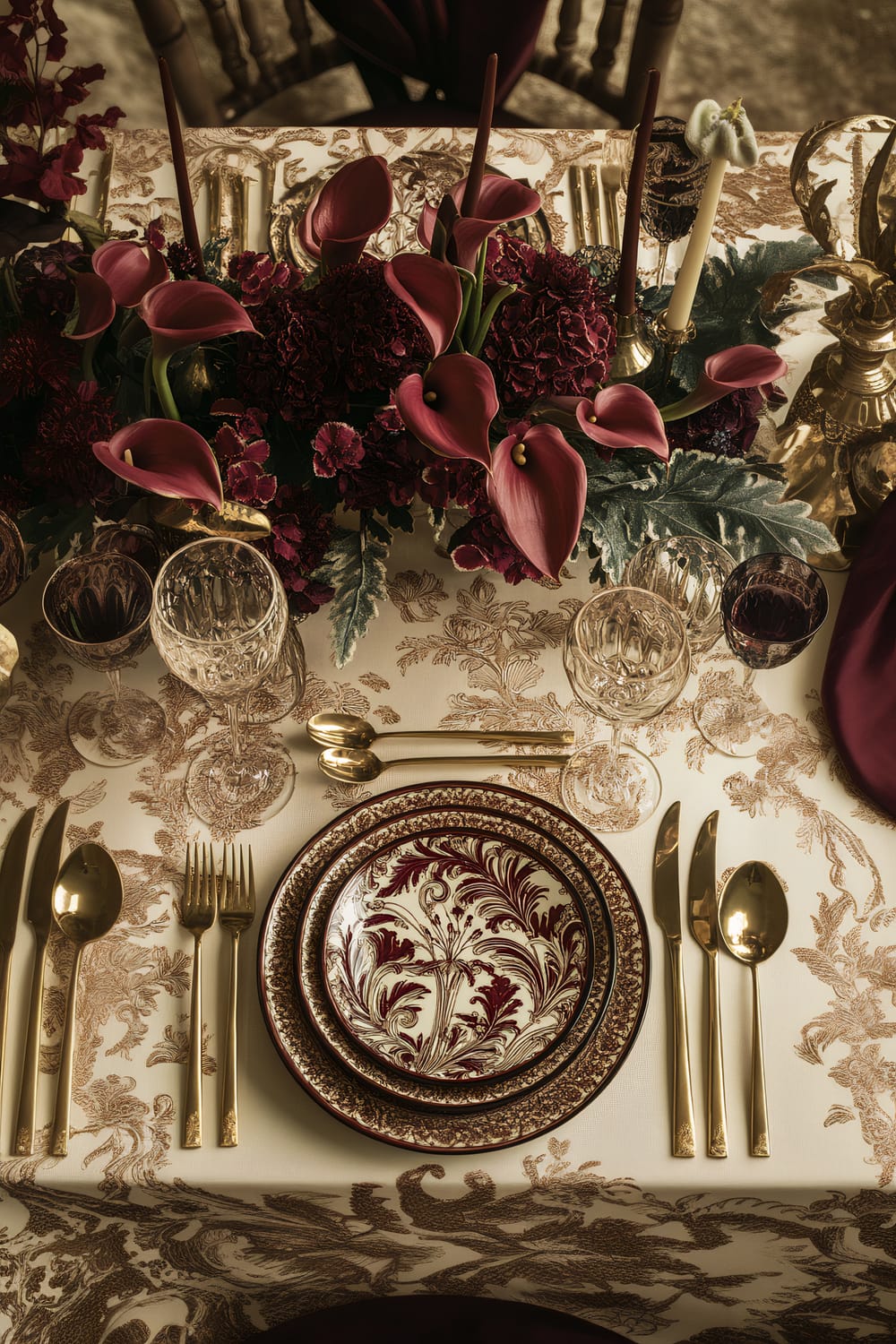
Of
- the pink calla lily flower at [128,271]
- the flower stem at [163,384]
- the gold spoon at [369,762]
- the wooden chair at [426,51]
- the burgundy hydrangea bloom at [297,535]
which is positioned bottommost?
the gold spoon at [369,762]

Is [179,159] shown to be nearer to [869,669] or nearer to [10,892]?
[10,892]

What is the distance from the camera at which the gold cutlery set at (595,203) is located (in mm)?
1229

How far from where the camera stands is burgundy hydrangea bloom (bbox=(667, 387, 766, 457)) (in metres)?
0.93

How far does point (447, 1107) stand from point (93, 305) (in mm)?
662

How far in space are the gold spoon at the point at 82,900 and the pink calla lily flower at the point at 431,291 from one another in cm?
48

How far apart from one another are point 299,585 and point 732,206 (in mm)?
745

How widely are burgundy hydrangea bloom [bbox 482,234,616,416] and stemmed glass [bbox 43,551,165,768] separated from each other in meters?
0.36

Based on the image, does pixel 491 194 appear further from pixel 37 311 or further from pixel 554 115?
pixel 554 115

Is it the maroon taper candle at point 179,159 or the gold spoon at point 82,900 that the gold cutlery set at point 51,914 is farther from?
the maroon taper candle at point 179,159

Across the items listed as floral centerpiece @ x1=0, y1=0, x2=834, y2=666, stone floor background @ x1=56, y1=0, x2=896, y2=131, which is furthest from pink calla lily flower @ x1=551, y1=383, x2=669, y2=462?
stone floor background @ x1=56, y1=0, x2=896, y2=131

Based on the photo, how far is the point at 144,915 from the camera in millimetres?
840

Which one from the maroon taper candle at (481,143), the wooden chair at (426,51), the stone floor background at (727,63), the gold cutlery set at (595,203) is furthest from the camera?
the stone floor background at (727,63)

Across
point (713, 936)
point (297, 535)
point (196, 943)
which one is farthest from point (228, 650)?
point (713, 936)

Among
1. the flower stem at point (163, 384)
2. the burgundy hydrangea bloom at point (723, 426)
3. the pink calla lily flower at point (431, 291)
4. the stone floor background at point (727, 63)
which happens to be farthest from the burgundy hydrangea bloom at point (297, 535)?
the stone floor background at point (727, 63)
